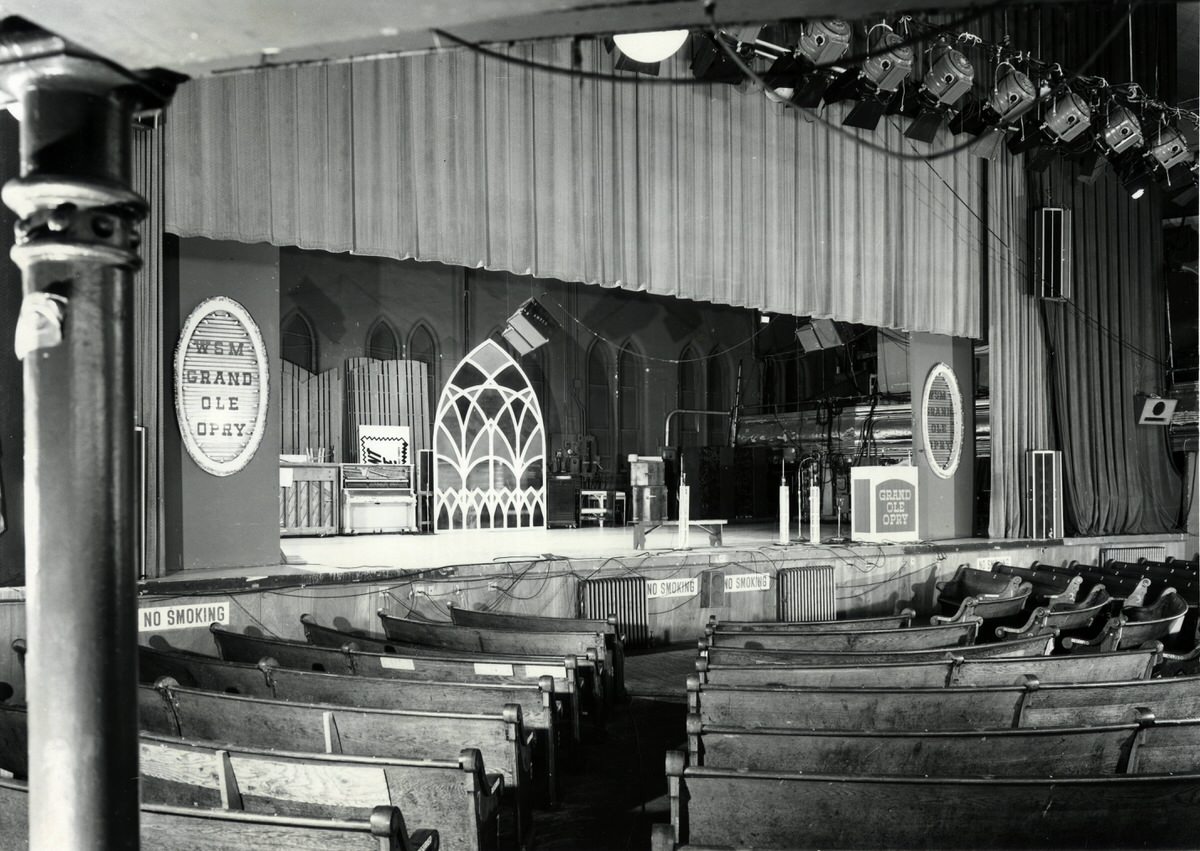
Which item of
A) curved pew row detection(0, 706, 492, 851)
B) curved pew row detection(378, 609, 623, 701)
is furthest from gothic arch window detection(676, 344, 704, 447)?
curved pew row detection(0, 706, 492, 851)

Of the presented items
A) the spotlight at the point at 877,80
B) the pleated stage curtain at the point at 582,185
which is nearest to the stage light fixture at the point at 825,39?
the spotlight at the point at 877,80

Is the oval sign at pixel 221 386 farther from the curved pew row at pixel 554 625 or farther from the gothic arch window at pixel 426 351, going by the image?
the gothic arch window at pixel 426 351

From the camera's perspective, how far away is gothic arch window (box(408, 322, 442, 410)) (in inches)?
486

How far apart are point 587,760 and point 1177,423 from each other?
9440mm

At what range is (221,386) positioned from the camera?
593cm

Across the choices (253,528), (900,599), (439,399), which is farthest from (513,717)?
(439,399)

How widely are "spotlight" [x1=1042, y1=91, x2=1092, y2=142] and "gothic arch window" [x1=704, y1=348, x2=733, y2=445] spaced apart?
6917 millimetres

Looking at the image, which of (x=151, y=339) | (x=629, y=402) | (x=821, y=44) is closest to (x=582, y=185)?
(x=821, y=44)

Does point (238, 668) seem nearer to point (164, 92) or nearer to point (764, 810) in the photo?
point (764, 810)

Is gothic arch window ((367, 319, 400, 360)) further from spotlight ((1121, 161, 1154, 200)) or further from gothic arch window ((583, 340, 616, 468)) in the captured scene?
spotlight ((1121, 161, 1154, 200))

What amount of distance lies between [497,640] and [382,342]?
8.50 metres

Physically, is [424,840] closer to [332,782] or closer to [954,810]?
[332,782]

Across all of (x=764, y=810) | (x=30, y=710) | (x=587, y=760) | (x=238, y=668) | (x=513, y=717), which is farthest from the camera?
(x=587, y=760)

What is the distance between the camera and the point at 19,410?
4668 millimetres
